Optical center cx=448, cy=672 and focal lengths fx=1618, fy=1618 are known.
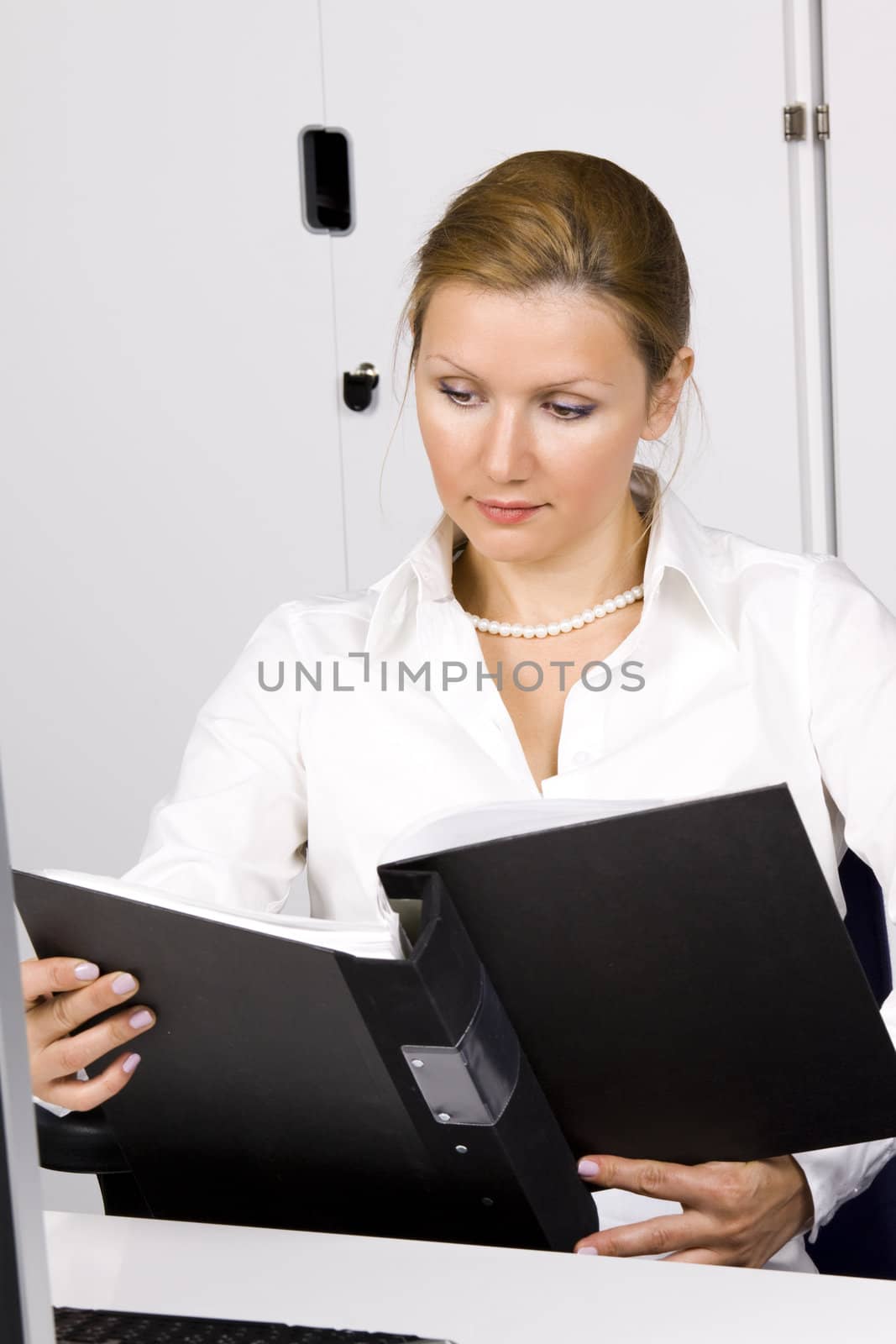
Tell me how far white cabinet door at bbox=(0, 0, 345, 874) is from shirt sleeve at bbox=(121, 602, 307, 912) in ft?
4.41

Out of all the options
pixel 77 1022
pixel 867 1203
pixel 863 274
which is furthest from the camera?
pixel 863 274

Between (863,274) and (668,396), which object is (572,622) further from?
(863,274)

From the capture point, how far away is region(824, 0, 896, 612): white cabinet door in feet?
8.23

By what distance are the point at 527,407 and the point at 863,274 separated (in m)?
1.48

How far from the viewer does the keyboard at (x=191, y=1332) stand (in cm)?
69

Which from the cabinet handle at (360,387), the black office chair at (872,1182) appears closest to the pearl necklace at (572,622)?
the black office chair at (872,1182)

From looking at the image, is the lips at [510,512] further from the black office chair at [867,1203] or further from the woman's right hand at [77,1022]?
the woman's right hand at [77,1022]

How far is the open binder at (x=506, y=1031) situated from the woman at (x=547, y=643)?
26 cm

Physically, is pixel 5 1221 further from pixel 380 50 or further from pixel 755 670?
pixel 380 50

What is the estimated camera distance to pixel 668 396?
1.37 meters

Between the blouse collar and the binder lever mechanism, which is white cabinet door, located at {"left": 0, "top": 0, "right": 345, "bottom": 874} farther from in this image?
the binder lever mechanism

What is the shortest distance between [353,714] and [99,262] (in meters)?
1.59

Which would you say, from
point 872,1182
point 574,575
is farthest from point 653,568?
point 872,1182

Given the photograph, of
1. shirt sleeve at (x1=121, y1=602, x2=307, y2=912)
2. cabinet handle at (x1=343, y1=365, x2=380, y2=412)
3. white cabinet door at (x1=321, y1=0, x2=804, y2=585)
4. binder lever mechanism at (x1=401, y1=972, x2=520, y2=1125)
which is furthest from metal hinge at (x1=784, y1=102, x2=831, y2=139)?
binder lever mechanism at (x1=401, y1=972, x2=520, y2=1125)
